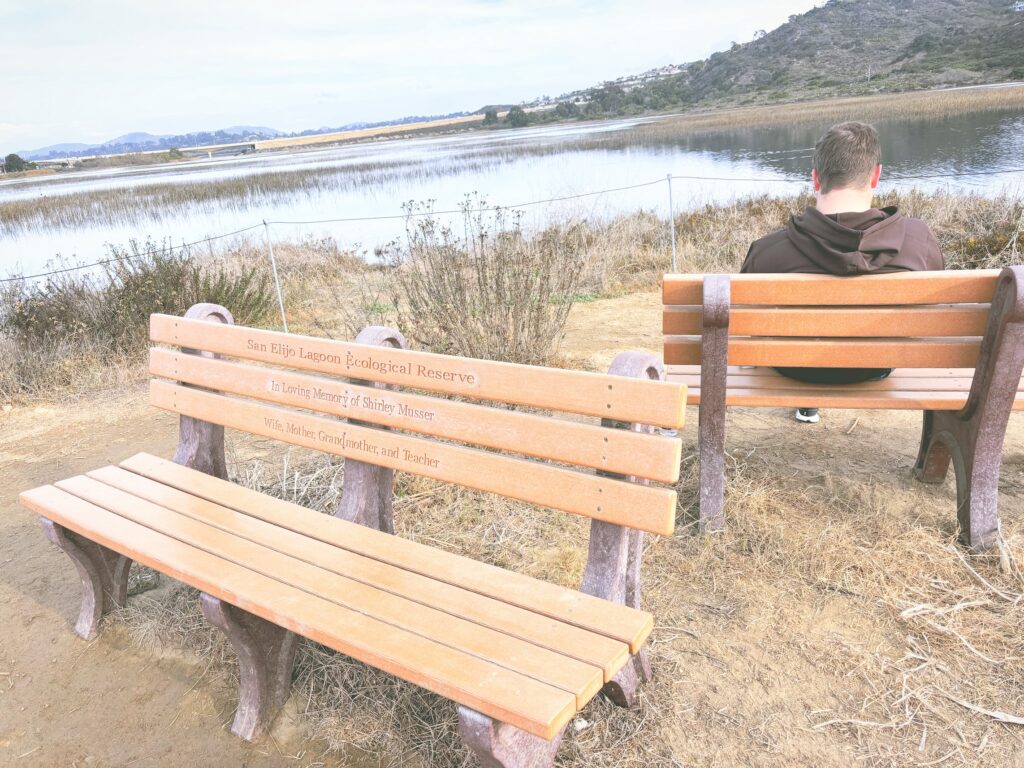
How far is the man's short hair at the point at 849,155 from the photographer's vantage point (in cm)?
279

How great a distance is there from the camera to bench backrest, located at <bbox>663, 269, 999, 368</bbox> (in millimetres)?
2508

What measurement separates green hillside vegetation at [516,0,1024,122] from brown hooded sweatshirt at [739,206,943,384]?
5741cm

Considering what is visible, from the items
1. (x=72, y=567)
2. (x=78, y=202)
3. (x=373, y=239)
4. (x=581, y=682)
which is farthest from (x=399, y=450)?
(x=78, y=202)

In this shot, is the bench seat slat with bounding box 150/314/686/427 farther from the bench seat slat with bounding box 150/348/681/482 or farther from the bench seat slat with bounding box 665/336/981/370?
the bench seat slat with bounding box 665/336/981/370

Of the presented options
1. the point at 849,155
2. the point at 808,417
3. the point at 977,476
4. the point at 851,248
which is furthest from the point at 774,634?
the point at 808,417

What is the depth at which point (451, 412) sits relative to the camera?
7.15 feet

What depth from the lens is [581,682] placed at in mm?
1499

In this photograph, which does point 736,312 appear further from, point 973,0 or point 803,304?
point 973,0

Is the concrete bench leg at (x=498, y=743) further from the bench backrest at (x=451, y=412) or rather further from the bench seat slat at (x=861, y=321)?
the bench seat slat at (x=861, y=321)

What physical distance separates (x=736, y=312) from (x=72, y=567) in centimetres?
314

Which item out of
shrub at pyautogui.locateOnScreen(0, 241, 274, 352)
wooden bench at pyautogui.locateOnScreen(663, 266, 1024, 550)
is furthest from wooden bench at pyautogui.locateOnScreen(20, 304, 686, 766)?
shrub at pyautogui.locateOnScreen(0, 241, 274, 352)

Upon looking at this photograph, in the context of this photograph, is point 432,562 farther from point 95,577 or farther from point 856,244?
point 856,244

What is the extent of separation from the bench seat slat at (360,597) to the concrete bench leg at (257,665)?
0.59 feet

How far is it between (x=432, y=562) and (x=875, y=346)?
176 centimetres
